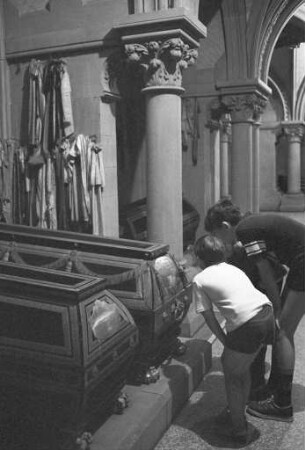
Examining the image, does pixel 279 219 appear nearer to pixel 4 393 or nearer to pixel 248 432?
pixel 248 432

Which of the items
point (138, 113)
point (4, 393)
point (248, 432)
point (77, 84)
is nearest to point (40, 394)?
point (4, 393)

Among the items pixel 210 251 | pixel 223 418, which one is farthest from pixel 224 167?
pixel 210 251

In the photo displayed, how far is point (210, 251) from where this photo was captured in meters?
2.79

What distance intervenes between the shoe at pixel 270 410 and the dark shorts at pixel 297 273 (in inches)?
27.9

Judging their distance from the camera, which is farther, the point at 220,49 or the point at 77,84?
the point at 220,49

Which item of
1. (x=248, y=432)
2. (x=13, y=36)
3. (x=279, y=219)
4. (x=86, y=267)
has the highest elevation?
(x=13, y=36)

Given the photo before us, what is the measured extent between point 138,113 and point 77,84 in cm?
239

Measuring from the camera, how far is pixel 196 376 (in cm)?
363

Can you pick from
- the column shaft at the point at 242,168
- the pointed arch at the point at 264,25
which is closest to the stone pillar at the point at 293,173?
the column shaft at the point at 242,168

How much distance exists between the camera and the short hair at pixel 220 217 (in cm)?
316

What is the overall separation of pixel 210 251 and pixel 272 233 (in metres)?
0.51

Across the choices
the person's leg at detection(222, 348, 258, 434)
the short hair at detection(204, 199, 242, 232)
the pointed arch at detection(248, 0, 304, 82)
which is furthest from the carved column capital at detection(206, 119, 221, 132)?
the person's leg at detection(222, 348, 258, 434)

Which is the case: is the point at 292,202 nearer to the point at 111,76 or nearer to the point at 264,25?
the point at 264,25

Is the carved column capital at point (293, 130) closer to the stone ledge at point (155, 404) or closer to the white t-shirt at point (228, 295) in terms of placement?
the stone ledge at point (155, 404)
